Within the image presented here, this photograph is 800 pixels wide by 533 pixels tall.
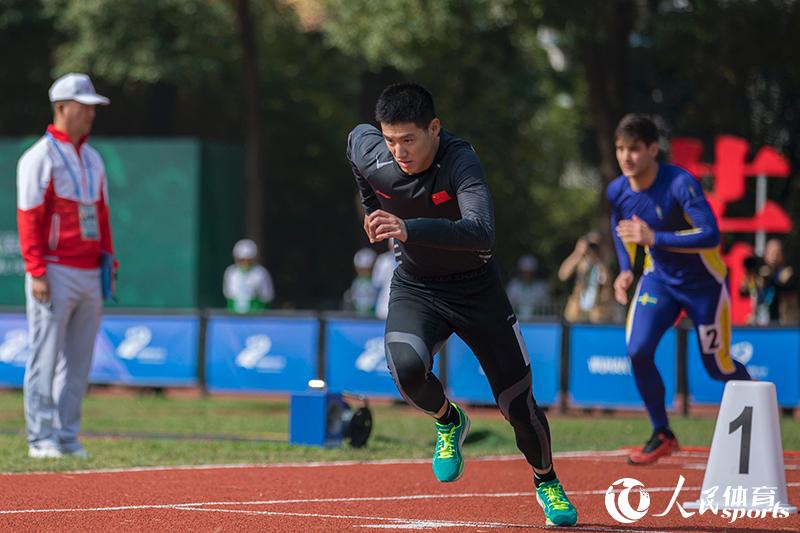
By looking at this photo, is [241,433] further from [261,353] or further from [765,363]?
[765,363]

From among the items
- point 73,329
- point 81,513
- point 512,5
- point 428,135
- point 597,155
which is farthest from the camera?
point 597,155

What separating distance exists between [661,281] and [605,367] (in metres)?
7.21

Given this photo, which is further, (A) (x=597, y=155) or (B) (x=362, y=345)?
(A) (x=597, y=155)

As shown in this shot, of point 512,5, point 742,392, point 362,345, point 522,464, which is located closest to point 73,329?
point 522,464

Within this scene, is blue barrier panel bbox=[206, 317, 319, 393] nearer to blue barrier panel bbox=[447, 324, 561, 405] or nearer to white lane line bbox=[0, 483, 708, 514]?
blue barrier panel bbox=[447, 324, 561, 405]

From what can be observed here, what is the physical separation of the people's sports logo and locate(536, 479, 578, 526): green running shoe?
487 millimetres

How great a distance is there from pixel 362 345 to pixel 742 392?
36.2 feet

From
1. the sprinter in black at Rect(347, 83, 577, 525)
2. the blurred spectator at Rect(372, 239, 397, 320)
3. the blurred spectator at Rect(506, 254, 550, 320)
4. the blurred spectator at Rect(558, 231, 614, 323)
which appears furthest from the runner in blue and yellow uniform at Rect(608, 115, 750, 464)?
the blurred spectator at Rect(506, 254, 550, 320)

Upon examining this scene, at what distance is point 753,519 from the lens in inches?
343

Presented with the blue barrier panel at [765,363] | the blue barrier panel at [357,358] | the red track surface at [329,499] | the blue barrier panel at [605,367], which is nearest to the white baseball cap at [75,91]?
the red track surface at [329,499]

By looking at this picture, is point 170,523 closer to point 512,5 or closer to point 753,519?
point 753,519


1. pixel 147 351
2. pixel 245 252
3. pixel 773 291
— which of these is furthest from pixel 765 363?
pixel 245 252

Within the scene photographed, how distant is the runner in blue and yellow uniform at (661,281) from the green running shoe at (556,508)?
3.32m

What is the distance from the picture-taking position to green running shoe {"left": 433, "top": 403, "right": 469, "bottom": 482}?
8.08m
